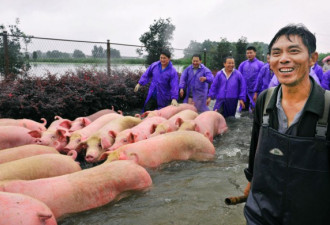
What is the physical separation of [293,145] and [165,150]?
2.85 metres

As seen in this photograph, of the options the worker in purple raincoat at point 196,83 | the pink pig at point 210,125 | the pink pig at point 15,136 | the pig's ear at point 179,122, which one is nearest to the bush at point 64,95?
the pink pig at point 15,136

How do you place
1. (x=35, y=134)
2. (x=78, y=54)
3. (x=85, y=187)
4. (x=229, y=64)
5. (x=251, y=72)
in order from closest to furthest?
(x=85, y=187)
(x=35, y=134)
(x=229, y=64)
(x=251, y=72)
(x=78, y=54)

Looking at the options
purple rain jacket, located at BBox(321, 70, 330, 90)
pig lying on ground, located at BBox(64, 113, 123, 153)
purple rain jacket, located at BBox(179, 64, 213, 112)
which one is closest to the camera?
pig lying on ground, located at BBox(64, 113, 123, 153)

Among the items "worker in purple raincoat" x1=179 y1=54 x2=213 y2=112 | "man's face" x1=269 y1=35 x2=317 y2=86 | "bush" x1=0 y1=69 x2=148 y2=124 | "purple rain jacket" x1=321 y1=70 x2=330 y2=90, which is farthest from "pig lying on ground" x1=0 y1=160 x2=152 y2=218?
"purple rain jacket" x1=321 y1=70 x2=330 y2=90

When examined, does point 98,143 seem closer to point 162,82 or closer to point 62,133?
point 62,133

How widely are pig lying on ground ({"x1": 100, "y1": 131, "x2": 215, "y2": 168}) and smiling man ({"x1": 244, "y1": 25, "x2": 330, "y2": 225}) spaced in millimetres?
2354

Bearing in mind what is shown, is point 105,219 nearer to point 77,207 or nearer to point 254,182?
point 77,207

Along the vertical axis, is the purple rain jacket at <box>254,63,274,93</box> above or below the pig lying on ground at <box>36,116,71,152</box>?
above

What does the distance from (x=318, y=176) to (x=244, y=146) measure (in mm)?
4510

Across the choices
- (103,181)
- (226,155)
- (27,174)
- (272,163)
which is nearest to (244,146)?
(226,155)

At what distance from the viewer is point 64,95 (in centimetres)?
662

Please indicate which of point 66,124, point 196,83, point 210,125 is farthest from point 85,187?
point 196,83

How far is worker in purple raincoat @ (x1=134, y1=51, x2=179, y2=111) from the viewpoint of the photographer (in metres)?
7.55

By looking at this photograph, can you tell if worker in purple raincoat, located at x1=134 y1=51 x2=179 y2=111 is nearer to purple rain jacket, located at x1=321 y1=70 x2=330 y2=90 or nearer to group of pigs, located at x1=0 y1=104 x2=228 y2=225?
group of pigs, located at x1=0 y1=104 x2=228 y2=225
